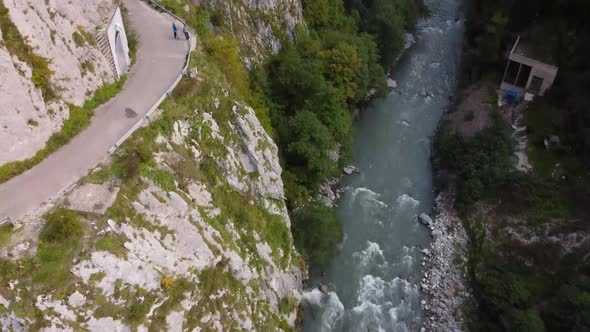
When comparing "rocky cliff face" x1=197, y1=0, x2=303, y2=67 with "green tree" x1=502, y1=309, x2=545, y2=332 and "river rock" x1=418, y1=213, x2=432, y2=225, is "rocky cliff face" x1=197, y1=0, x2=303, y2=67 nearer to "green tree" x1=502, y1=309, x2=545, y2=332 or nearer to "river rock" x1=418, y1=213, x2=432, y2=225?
"river rock" x1=418, y1=213, x2=432, y2=225

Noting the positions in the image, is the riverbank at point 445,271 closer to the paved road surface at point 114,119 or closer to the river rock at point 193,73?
the river rock at point 193,73

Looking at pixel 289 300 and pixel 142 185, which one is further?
pixel 289 300

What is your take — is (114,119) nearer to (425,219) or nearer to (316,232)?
(316,232)

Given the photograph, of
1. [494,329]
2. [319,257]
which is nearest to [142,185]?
[319,257]

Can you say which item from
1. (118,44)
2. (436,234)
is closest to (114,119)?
(118,44)

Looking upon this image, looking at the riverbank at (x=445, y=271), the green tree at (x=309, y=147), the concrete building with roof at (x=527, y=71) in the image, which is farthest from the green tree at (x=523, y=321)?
the concrete building with roof at (x=527, y=71)

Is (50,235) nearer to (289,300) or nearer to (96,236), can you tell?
(96,236)
